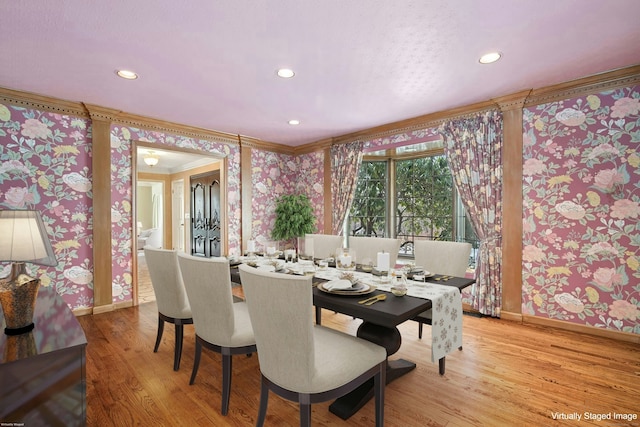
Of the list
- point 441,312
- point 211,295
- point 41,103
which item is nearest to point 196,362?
point 211,295

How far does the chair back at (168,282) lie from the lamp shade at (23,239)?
78 cm

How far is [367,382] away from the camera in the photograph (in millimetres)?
2047

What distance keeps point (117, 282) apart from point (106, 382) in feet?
6.43

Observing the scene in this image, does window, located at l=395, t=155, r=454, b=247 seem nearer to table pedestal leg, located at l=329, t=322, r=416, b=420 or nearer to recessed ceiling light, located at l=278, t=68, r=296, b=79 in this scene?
recessed ceiling light, located at l=278, t=68, r=296, b=79

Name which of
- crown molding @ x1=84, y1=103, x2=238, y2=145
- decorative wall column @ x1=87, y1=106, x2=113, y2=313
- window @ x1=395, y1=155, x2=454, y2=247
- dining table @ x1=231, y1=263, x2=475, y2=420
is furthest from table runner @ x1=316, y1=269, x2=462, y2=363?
crown molding @ x1=84, y1=103, x2=238, y2=145

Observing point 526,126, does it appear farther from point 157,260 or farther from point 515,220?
point 157,260

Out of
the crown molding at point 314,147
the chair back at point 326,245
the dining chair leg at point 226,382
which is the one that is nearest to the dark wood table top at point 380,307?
the dining chair leg at point 226,382

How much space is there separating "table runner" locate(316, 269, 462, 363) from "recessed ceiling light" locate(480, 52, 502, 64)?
1.83 meters

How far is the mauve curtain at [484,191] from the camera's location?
11.3 ft

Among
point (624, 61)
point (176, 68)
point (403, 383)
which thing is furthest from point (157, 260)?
point (624, 61)

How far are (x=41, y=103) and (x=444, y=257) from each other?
4342 millimetres

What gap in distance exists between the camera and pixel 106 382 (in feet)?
7.26

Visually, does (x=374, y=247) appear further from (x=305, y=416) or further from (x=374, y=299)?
(x=305, y=416)

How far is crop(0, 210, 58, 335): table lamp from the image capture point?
4.30 ft
